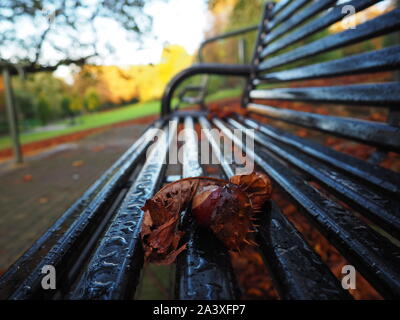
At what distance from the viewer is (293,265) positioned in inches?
18.4

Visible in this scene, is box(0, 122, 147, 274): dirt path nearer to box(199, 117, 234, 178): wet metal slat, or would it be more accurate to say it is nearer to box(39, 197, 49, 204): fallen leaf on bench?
box(39, 197, 49, 204): fallen leaf on bench

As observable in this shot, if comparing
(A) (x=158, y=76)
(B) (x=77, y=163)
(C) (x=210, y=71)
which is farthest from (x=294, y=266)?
(A) (x=158, y=76)

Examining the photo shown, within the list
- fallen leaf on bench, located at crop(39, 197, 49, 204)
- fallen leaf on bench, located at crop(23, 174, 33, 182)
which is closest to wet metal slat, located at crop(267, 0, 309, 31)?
fallen leaf on bench, located at crop(39, 197, 49, 204)

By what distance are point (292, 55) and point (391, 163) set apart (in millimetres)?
1259

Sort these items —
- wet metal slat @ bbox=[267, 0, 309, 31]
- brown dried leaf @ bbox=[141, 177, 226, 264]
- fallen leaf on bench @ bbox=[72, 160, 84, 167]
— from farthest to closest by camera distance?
fallen leaf on bench @ bbox=[72, 160, 84, 167] → wet metal slat @ bbox=[267, 0, 309, 31] → brown dried leaf @ bbox=[141, 177, 226, 264]

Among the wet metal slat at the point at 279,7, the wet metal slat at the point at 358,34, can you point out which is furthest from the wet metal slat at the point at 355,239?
the wet metal slat at the point at 279,7

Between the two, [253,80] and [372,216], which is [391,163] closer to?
[253,80]

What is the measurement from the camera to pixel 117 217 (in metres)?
0.66

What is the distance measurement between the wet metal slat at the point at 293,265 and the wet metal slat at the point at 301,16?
1402mm

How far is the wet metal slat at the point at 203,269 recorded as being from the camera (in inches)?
16.9

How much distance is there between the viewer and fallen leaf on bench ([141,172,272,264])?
1.73ft

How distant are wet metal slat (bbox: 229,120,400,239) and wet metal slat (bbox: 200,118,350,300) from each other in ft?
0.71

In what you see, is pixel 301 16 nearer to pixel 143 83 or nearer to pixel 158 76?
pixel 158 76
